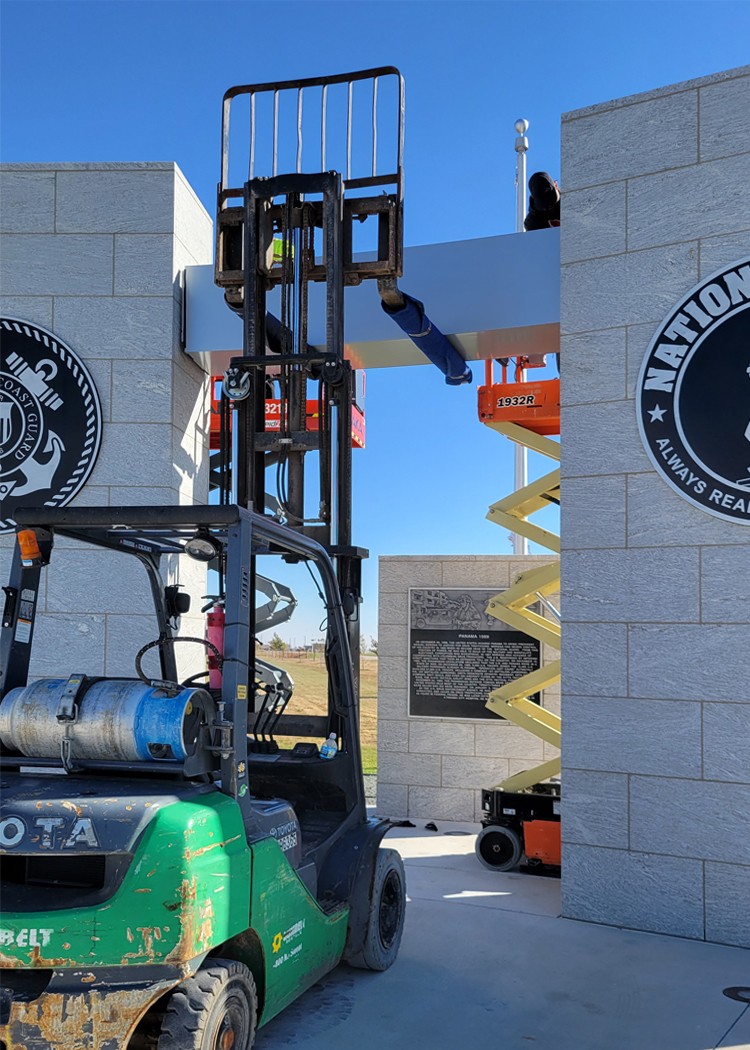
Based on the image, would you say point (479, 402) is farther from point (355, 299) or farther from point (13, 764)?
point (13, 764)

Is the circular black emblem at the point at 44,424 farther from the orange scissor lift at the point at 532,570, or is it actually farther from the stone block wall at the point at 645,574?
the stone block wall at the point at 645,574

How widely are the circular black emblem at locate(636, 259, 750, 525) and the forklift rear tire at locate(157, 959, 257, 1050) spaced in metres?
4.47

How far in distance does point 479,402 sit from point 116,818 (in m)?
Answer: 7.14

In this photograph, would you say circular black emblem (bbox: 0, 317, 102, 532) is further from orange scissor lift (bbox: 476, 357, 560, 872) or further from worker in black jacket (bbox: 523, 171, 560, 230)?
worker in black jacket (bbox: 523, 171, 560, 230)

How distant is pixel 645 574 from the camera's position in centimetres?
708

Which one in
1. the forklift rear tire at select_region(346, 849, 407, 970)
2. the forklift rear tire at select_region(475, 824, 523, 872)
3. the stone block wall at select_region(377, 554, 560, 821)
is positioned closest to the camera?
the forklift rear tire at select_region(346, 849, 407, 970)

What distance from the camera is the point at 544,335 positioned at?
27.9ft

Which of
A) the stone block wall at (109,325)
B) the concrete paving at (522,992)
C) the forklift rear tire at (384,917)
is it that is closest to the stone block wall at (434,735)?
the stone block wall at (109,325)

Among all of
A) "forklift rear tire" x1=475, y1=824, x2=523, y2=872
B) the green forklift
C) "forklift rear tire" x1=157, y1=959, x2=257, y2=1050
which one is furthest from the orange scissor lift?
"forklift rear tire" x1=157, y1=959, x2=257, y2=1050

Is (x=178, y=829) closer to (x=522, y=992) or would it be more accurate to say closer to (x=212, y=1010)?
(x=212, y=1010)

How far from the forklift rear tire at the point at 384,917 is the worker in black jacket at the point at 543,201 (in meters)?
5.95

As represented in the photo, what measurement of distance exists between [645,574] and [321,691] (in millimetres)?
2481

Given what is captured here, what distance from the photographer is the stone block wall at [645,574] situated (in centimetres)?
675

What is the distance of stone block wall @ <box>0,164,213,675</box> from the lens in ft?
Result: 28.0
